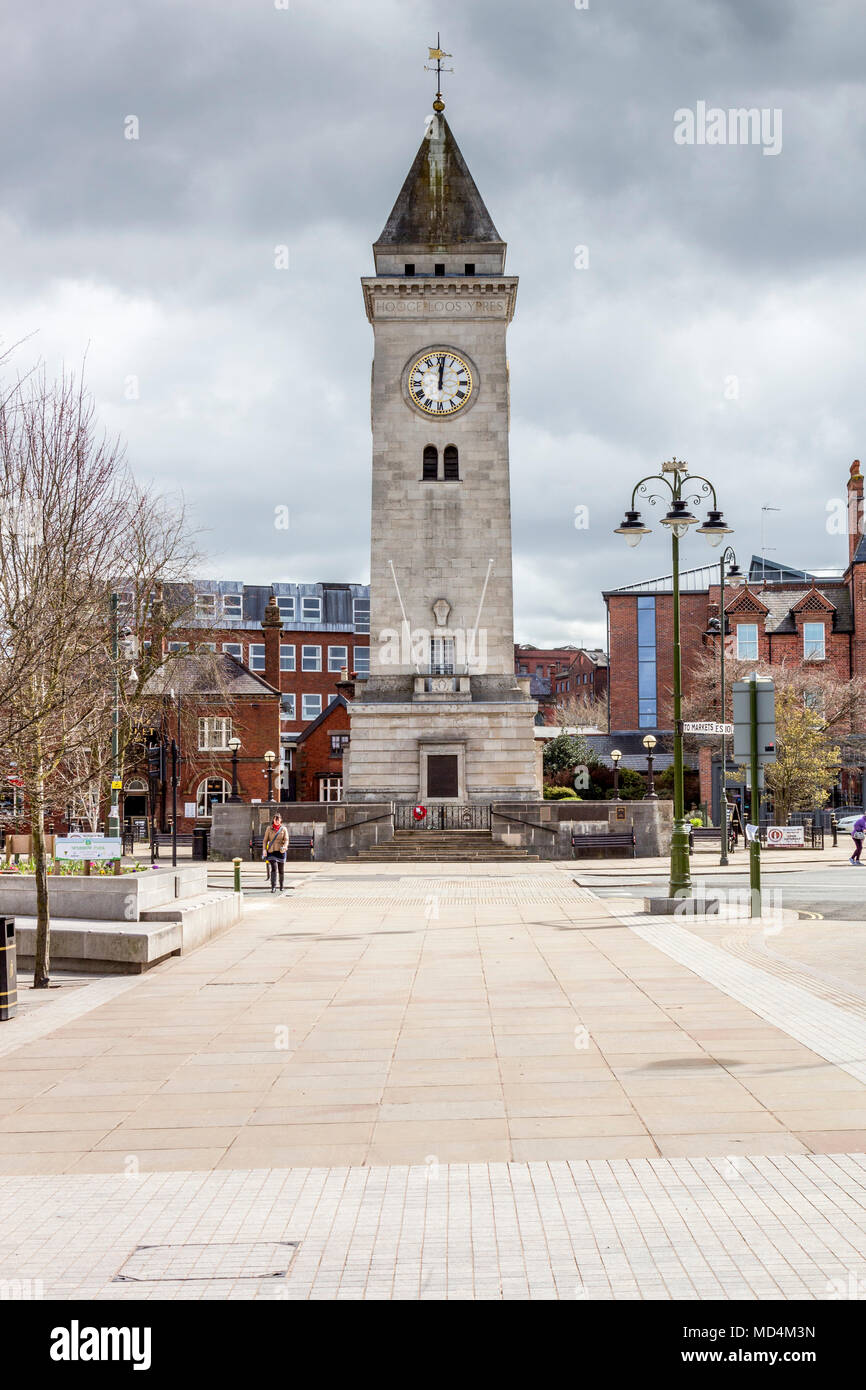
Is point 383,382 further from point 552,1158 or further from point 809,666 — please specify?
point 552,1158

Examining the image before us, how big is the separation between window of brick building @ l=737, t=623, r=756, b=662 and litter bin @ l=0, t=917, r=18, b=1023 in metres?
57.8

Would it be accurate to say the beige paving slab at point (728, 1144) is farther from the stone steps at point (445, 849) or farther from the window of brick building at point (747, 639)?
the window of brick building at point (747, 639)

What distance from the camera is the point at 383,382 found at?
146 feet

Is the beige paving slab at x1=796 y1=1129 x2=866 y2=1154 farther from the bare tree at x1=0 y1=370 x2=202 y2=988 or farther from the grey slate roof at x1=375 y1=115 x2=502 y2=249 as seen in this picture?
the grey slate roof at x1=375 y1=115 x2=502 y2=249

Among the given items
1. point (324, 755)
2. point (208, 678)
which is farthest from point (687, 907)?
point (324, 755)

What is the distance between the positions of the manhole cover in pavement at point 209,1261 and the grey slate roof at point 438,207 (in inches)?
1697

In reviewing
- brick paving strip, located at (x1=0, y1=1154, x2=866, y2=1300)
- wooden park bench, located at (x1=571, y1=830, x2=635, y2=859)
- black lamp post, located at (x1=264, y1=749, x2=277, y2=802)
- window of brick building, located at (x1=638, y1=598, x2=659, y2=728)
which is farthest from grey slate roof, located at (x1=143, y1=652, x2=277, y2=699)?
brick paving strip, located at (x1=0, y1=1154, x2=866, y2=1300)

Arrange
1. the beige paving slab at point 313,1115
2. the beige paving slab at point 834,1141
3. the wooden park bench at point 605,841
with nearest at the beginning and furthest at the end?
the beige paving slab at point 834,1141
the beige paving slab at point 313,1115
the wooden park bench at point 605,841

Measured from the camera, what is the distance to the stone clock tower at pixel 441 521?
42156 millimetres

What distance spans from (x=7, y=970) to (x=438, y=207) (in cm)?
3970

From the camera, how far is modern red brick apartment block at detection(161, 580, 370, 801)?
7519cm

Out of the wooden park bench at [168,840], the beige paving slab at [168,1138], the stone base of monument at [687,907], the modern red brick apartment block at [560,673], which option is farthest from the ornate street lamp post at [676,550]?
the modern red brick apartment block at [560,673]

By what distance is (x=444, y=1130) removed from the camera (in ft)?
24.9
